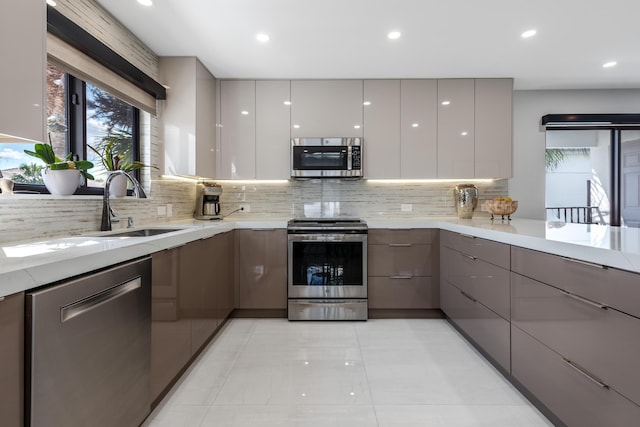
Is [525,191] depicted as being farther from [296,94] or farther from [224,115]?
[224,115]

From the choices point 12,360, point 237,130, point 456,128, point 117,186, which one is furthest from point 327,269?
point 12,360

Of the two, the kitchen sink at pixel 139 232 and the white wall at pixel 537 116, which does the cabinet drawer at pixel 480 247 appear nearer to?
the white wall at pixel 537 116

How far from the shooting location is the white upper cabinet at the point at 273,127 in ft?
11.2

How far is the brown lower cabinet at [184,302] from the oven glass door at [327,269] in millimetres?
635

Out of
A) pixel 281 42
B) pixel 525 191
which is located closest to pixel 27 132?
pixel 281 42

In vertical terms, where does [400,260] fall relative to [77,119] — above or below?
below

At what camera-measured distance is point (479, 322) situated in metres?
2.30

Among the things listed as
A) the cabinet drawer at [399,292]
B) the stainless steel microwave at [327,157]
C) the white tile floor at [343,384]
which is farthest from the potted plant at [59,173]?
the cabinet drawer at [399,292]

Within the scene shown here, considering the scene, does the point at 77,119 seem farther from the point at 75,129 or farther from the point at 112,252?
the point at 112,252

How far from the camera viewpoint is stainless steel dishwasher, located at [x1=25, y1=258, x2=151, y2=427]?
0.95 metres

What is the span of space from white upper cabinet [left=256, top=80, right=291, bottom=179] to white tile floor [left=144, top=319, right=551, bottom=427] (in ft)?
5.25

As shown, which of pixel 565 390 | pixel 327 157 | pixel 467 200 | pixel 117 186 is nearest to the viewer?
pixel 565 390

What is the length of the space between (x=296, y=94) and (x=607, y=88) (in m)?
3.39

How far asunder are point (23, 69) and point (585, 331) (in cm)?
235
